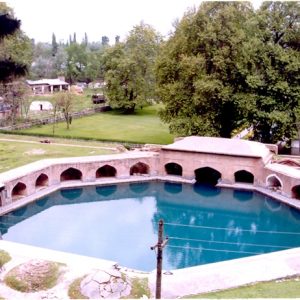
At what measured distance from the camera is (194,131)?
34.1 metres

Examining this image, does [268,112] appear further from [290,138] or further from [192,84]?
[192,84]

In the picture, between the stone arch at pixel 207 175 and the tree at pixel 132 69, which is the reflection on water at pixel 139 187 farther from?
A: the tree at pixel 132 69

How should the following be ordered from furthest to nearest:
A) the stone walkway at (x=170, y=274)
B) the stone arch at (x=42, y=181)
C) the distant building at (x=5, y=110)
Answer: the distant building at (x=5, y=110)
the stone arch at (x=42, y=181)
the stone walkway at (x=170, y=274)

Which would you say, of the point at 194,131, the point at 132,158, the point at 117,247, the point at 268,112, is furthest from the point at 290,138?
the point at 117,247

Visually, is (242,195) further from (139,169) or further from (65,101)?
(65,101)

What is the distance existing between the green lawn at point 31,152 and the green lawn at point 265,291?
19036 millimetres

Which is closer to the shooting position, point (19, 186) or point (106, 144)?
point (19, 186)

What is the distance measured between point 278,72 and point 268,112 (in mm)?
2952

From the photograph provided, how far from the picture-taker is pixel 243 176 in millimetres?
31438

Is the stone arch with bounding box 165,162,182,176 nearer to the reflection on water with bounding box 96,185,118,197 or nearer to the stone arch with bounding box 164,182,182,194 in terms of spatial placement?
the stone arch with bounding box 164,182,182,194

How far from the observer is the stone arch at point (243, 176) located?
30.9 m

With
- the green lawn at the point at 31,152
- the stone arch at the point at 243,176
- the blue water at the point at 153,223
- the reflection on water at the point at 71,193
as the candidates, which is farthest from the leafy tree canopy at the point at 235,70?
the reflection on water at the point at 71,193

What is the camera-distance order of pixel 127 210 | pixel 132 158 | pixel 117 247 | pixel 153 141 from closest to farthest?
pixel 117 247, pixel 127 210, pixel 132 158, pixel 153 141

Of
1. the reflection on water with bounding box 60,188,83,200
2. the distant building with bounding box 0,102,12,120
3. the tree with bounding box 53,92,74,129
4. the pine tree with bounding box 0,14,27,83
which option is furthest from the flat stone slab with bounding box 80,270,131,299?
the distant building with bounding box 0,102,12,120
